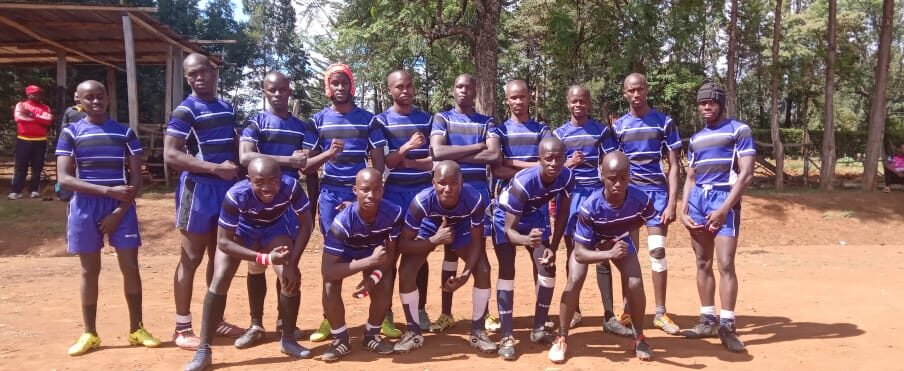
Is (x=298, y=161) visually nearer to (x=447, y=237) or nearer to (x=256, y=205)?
(x=256, y=205)

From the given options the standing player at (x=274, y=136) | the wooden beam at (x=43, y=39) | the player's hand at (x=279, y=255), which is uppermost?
the wooden beam at (x=43, y=39)

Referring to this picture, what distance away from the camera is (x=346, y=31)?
14.6m

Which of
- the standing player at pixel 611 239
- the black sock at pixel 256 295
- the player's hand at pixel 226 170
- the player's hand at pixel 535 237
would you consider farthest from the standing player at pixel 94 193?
the standing player at pixel 611 239

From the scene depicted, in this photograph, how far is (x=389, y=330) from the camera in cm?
525

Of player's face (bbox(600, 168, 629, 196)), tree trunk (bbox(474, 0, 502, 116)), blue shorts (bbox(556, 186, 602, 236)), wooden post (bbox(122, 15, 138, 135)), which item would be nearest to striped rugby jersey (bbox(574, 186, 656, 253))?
player's face (bbox(600, 168, 629, 196))

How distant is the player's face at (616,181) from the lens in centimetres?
432

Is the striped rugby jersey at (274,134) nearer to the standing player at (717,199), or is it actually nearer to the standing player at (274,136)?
the standing player at (274,136)

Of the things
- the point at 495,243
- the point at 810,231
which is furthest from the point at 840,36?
the point at 495,243

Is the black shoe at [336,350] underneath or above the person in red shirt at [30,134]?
underneath

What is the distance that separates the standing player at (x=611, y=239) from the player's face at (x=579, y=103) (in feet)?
2.64

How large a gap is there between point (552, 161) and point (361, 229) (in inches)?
57.0

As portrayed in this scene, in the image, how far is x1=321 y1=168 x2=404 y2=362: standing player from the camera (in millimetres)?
4473

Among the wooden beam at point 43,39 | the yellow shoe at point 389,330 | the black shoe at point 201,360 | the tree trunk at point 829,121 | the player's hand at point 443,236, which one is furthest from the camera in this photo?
the tree trunk at point 829,121

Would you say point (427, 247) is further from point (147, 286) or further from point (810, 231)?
point (810, 231)
